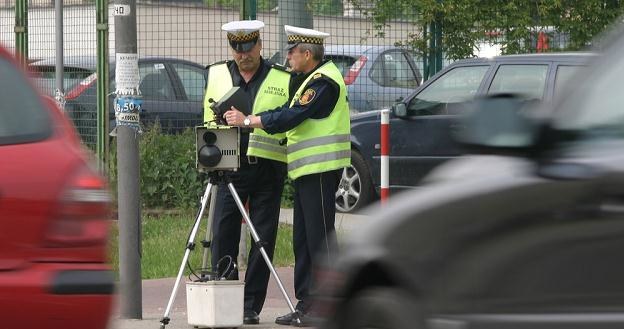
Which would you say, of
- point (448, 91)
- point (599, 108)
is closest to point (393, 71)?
point (448, 91)

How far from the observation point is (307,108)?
29.9 feet

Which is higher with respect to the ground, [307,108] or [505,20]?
[505,20]

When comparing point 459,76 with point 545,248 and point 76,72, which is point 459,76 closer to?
point 76,72

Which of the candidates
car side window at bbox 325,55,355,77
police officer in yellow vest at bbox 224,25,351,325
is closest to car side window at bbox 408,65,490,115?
car side window at bbox 325,55,355,77

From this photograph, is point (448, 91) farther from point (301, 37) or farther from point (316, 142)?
point (316, 142)

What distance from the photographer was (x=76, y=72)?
652 inches

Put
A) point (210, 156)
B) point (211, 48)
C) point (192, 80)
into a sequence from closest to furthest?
point (210, 156) → point (211, 48) → point (192, 80)

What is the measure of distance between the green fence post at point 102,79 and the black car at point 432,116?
2.51m

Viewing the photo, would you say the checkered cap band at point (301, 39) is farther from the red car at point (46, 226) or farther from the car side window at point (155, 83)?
the car side window at point (155, 83)

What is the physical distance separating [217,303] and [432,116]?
561 cm

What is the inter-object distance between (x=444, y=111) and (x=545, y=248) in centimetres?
938

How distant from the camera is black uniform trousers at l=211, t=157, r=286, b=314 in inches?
370

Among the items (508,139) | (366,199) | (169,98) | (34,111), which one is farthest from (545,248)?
(169,98)

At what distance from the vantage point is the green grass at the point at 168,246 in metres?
11.6
